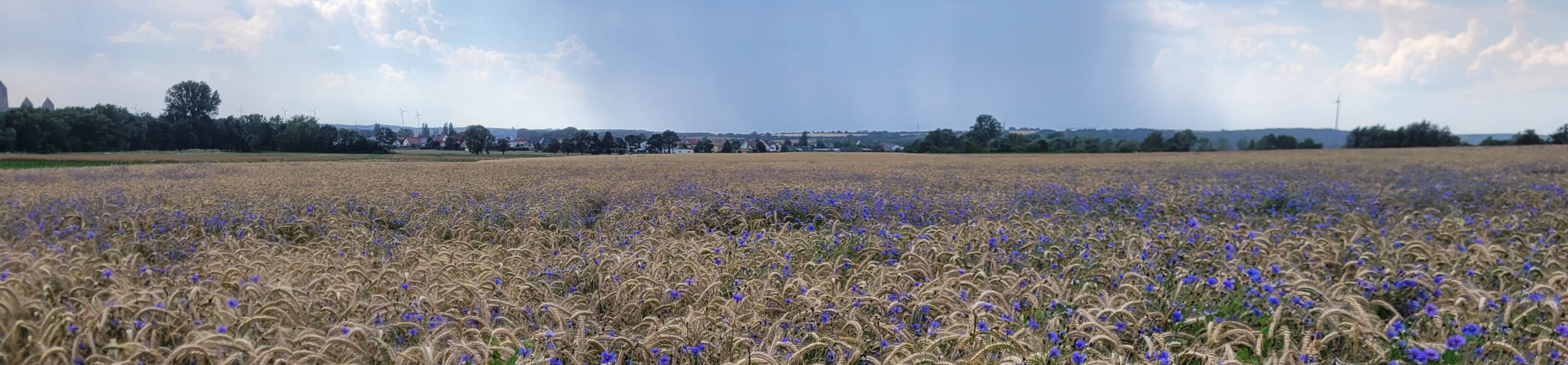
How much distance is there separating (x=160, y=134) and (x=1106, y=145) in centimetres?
11670

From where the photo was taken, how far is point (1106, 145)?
80.1 meters

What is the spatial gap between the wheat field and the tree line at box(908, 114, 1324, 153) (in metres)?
70.6

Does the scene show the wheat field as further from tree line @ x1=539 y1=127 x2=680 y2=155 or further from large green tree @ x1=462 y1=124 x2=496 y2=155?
large green tree @ x1=462 y1=124 x2=496 y2=155

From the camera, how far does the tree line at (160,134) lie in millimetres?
72625

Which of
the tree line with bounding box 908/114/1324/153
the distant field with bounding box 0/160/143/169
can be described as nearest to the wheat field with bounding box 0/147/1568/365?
the distant field with bounding box 0/160/143/169

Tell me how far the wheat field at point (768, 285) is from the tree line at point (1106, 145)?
70585 millimetres

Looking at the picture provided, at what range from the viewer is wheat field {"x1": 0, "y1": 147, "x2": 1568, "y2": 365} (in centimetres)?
285

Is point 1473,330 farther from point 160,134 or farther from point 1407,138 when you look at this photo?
point 160,134

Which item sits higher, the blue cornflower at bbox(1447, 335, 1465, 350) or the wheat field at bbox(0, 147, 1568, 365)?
the blue cornflower at bbox(1447, 335, 1465, 350)

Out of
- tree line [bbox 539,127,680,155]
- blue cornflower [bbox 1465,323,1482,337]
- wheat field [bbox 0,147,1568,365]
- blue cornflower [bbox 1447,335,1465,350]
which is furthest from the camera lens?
tree line [bbox 539,127,680,155]

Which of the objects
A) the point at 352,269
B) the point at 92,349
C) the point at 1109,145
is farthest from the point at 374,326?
the point at 1109,145

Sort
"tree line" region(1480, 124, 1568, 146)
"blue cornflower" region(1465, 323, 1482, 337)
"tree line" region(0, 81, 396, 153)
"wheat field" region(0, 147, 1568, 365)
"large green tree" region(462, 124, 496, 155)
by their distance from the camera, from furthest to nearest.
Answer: "large green tree" region(462, 124, 496, 155)
"tree line" region(0, 81, 396, 153)
"tree line" region(1480, 124, 1568, 146)
"wheat field" region(0, 147, 1568, 365)
"blue cornflower" region(1465, 323, 1482, 337)

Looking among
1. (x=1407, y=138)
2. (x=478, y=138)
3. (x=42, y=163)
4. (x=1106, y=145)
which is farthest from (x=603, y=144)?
(x=1407, y=138)

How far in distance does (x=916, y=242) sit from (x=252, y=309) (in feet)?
12.7
